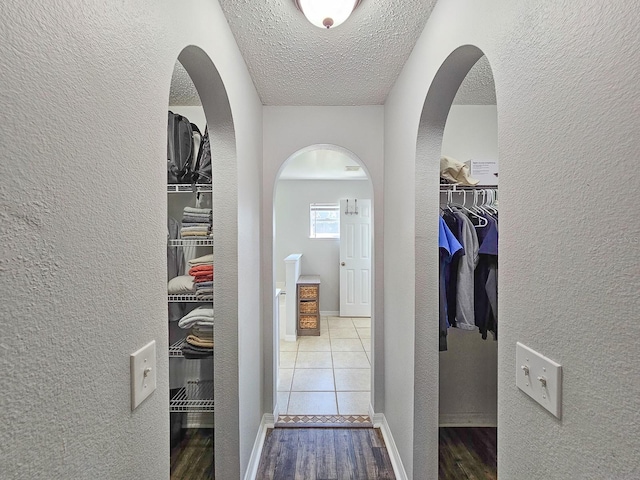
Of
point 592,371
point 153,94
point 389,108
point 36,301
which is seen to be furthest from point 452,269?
point 36,301

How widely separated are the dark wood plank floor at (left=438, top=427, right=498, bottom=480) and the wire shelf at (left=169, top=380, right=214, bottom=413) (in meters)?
1.53

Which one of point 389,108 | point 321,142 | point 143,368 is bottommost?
point 143,368

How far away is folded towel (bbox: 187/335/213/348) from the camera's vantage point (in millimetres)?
2111

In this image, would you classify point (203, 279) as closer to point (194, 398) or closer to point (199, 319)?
point (199, 319)

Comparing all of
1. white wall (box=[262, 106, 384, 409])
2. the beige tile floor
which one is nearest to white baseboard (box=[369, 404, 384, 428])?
the beige tile floor

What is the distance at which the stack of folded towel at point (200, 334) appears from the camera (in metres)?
2.12

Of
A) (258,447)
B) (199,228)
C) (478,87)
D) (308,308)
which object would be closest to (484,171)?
(478,87)

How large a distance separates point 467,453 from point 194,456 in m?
1.82

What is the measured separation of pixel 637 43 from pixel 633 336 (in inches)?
17.9

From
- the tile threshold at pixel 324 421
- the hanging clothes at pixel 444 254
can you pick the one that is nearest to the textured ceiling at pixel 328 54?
the hanging clothes at pixel 444 254

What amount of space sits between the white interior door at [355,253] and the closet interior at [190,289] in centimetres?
348

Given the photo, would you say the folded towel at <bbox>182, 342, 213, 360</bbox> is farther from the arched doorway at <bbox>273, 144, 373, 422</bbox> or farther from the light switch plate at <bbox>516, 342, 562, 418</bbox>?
the light switch plate at <bbox>516, 342, 562, 418</bbox>

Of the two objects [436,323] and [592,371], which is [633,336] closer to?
[592,371]

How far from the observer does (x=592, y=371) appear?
0.62 meters
